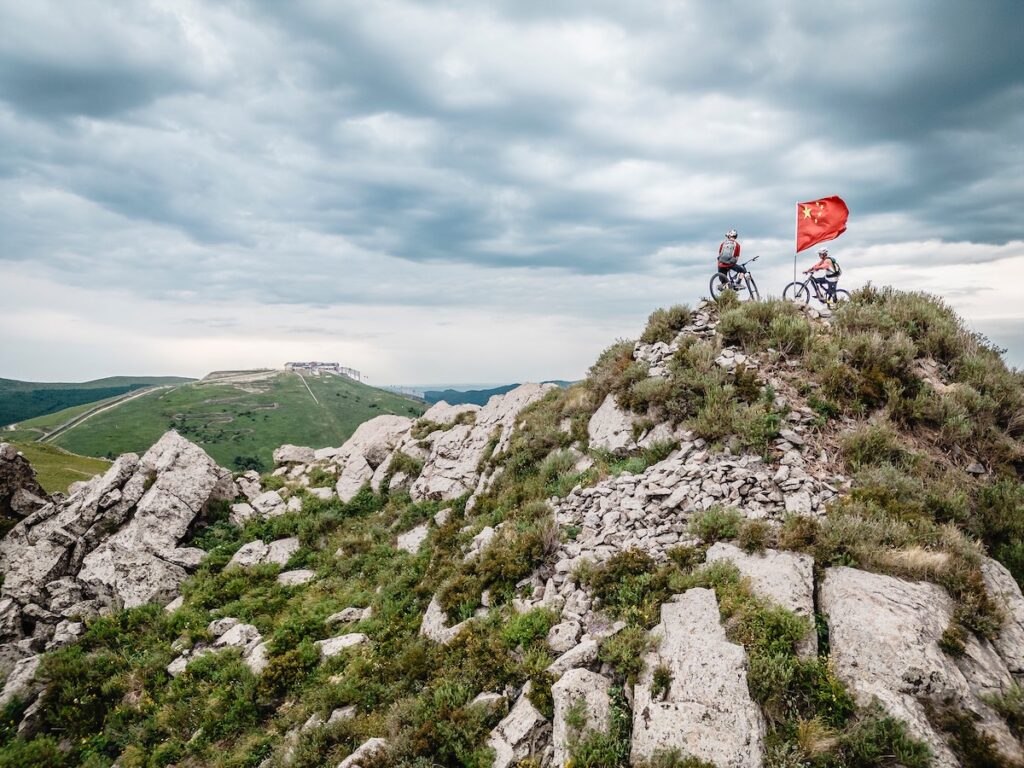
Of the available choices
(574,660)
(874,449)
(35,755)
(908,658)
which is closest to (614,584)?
(574,660)

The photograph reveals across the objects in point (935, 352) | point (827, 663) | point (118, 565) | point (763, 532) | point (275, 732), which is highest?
point (935, 352)

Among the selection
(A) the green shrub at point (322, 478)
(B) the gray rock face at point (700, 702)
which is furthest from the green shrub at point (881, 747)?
(A) the green shrub at point (322, 478)

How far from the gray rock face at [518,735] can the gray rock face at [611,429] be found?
27.5ft

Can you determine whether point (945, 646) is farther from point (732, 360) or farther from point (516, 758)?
point (732, 360)

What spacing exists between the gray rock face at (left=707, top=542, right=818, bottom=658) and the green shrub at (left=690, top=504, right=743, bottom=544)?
0.38 meters

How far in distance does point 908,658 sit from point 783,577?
77.4 inches

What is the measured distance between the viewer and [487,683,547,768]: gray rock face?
25.1ft

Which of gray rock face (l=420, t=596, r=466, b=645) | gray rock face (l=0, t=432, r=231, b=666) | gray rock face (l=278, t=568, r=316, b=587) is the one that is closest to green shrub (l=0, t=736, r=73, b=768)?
gray rock face (l=0, t=432, r=231, b=666)

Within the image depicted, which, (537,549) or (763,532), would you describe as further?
(537,549)

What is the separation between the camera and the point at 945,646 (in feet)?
25.0

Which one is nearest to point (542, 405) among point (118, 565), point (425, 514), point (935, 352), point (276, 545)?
point (425, 514)

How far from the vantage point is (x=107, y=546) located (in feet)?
58.3

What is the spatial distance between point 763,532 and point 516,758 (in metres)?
6.35

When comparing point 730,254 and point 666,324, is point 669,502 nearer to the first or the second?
point 666,324
